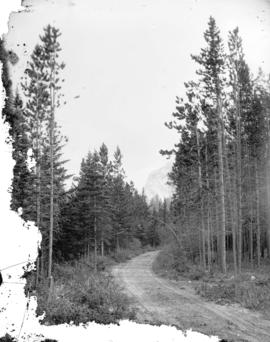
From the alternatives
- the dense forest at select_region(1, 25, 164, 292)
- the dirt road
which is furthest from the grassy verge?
the dense forest at select_region(1, 25, 164, 292)

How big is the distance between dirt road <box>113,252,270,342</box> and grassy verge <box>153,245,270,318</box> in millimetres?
394

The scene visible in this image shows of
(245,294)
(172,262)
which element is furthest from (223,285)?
(172,262)

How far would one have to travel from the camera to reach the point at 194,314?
29.9ft

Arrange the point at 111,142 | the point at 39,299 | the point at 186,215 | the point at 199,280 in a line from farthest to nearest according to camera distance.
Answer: the point at 186,215 < the point at 199,280 < the point at 111,142 < the point at 39,299

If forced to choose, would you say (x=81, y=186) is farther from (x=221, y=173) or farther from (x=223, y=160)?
(x=223, y=160)

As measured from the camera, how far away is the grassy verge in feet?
34.9

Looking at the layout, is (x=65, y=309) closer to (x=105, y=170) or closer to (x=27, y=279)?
(x=27, y=279)

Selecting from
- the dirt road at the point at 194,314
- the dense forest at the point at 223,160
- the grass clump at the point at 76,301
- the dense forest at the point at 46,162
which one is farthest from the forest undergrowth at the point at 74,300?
the dense forest at the point at 223,160

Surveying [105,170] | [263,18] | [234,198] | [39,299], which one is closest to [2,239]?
[39,299]

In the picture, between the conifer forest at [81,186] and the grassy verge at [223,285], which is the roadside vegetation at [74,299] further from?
the grassy verge at [223,285]

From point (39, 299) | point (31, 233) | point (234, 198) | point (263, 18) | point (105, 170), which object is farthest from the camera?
point (234, 198)

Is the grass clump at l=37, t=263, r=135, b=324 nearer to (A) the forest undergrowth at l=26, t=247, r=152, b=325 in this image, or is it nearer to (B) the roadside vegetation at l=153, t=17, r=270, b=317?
(A) the forest undergrowth at l=26, t=247, r=152, b=325

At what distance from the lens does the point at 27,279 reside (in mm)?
5012

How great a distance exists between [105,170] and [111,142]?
3.46ft
